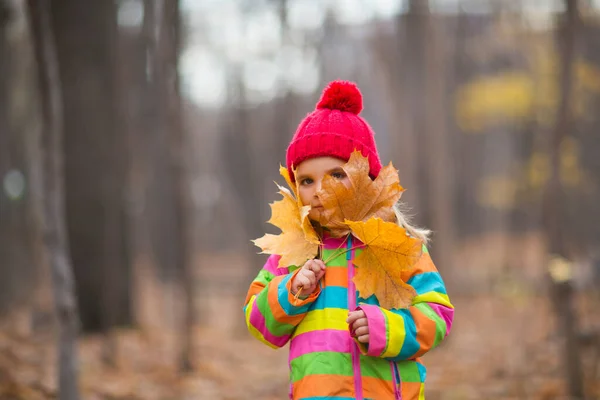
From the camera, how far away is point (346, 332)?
6.91 ft

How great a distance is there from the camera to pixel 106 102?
26.7 feet

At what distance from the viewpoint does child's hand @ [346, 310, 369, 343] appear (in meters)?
1.99

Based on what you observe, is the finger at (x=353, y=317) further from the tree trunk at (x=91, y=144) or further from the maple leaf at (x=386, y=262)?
the tree trunk at (x=91, y=144)

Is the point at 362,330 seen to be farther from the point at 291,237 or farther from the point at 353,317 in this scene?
Result: the point at 291,237

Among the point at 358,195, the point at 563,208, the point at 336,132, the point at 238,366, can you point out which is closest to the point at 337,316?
the point at 358,195

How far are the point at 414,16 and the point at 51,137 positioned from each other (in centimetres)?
693

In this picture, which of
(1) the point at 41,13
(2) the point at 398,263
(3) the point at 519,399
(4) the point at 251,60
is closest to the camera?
(2) the point at 398,263

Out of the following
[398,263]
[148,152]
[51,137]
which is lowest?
[398,263]

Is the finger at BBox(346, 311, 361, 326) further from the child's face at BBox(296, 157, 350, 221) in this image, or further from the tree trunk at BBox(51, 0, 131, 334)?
the tree trunk at BBox(51, 0, 131, 334)

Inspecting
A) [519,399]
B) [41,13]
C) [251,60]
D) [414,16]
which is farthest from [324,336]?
[251,60]

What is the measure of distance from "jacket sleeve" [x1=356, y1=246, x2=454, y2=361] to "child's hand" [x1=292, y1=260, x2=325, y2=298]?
0.18 meters

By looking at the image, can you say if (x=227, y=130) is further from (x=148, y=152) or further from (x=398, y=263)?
(x=398, y=263)

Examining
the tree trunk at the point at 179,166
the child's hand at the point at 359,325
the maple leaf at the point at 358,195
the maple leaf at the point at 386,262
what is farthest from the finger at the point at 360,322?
the tree trunk at the point at 179,166

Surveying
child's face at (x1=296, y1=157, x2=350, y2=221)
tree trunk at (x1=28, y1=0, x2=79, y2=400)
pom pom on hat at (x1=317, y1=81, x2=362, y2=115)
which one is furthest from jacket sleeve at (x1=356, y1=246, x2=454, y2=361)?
tree trunk at (x1=28, y1=0, x2=79, y2=400)
